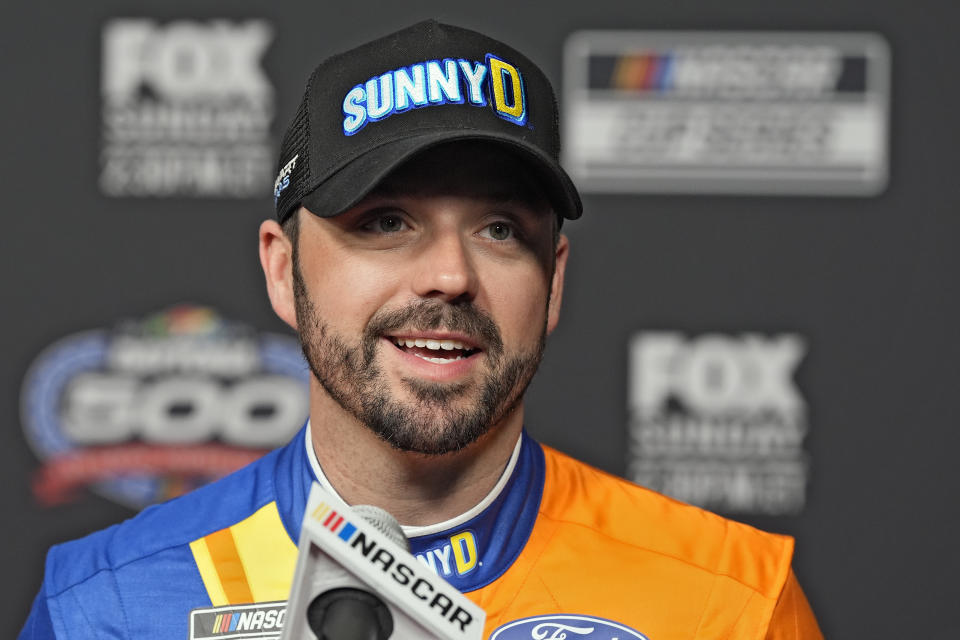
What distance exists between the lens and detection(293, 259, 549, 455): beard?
1007mm

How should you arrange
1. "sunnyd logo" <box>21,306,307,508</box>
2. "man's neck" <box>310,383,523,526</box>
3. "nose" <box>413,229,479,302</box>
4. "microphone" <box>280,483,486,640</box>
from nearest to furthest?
"microphone" <box>280,483,486,640</box> → "nose" <box>413,229,479,302</box> → "man's neck" <box>310,383,523,526</box> → "sunnyd logo" <box>21,306,307,508</box>

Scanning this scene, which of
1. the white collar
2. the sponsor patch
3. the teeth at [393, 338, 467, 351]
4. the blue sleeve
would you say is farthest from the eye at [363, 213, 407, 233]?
the blue sleeve

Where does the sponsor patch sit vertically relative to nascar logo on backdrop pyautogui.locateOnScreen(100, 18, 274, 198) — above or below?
below

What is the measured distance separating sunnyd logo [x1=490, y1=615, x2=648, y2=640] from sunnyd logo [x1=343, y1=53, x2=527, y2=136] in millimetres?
481

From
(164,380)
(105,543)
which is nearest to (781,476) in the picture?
(164,380)

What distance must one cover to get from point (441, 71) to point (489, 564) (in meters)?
0.48

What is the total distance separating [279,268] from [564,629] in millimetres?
468

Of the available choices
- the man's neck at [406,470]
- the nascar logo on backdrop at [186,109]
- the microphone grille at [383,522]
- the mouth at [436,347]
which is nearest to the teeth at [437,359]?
the mouth at [436,347]

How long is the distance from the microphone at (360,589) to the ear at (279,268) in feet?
1.84

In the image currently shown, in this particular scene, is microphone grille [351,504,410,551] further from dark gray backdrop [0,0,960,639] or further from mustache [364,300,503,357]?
dark gray backdrop [0,0,960,639]

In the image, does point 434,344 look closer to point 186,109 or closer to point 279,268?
point 279,268

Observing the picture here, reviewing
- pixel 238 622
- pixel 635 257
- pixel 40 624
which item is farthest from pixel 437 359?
pixel 635 257

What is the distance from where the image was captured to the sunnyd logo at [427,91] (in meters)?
1.05

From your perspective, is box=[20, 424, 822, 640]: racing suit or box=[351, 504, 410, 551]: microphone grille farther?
box=[20, 424, 822, 640]: racing suit
